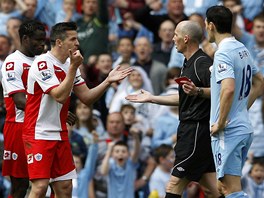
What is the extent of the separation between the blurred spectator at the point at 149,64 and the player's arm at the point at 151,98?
5863mm

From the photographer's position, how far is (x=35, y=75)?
12.4 m

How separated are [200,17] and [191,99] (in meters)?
6.69

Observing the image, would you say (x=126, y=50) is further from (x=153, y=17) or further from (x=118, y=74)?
(x=118, y=74)

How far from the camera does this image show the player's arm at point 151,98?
1293 cm

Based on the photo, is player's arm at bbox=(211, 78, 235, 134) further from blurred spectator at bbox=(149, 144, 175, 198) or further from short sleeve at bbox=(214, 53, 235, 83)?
blurred spectator at bbox=(149, 144, 175, 198)

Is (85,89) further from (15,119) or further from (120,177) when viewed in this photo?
(120,177)

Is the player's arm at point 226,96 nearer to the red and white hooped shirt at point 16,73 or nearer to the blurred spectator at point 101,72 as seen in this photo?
the red and white hooped shirt at point 16,73

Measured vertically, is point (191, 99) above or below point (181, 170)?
above

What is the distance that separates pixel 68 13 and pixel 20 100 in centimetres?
732

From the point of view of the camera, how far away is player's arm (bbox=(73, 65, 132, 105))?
41.4ft

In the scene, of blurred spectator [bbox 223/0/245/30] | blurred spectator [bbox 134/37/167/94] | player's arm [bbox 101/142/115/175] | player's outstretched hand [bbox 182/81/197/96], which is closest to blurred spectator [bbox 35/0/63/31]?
blurred spectator [bbox 134/37/167/94]

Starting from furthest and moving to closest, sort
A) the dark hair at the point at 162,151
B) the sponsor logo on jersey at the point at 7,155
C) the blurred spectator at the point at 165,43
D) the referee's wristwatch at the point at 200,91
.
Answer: the blurred spectator at the point at 165,43, the dark hair at the point at 162,151, the sponsor logo on jersey at the point at 7,155, the referee's wristwatch at the point at 200,91

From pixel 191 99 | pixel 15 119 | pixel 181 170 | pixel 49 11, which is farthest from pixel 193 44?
pixel 49 11

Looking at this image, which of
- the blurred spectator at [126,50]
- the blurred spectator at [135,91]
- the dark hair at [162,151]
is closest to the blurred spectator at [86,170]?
the dark hair at [162,151]
